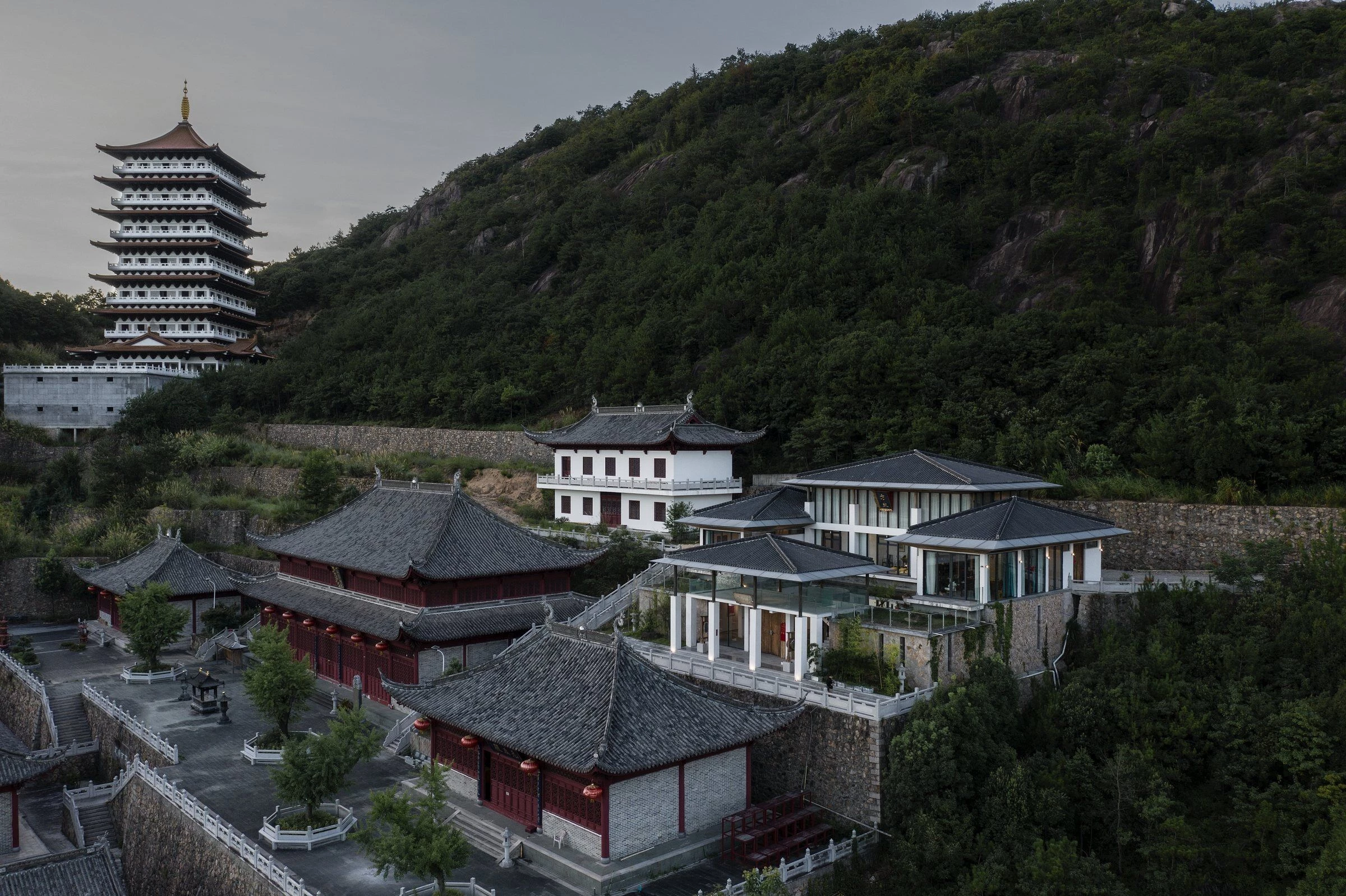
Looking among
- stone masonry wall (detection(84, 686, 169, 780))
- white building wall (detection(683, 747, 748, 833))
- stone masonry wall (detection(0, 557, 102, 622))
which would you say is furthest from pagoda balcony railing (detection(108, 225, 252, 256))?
white building wall (detection(683, 747, 748, 833))

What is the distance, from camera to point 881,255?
157 ft

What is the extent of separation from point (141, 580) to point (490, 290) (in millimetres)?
36260

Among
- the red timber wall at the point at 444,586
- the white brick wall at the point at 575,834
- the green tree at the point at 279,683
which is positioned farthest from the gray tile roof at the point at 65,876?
the white brick wall at the point at 575,834

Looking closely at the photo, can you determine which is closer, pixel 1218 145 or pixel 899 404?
pixel 899 404

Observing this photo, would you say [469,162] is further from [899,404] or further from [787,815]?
[787,815]

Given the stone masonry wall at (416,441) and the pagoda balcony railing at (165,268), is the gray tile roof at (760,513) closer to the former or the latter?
the stone masonry wall at (416,441)

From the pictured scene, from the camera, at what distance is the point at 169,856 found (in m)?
21.2

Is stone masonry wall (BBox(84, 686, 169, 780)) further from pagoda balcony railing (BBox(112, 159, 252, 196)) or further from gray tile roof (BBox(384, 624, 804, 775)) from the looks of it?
pagoda balcony railing (BBox(112, 159, 252, 196))

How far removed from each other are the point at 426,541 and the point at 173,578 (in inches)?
564

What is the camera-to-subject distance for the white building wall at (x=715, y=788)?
19.2 m

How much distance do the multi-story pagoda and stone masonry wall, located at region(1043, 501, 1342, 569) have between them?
62617 millimetres

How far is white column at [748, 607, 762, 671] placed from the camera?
2342cm

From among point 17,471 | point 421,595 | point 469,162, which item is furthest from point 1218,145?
point 469,162

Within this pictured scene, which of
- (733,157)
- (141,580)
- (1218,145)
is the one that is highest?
(733,157)
